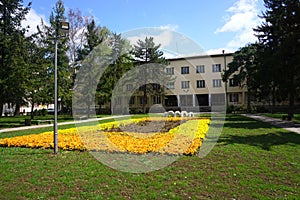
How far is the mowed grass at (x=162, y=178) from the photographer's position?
16.1 ft

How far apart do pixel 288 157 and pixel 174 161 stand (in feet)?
11.8

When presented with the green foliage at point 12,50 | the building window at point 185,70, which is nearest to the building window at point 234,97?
the building window at point 185,70

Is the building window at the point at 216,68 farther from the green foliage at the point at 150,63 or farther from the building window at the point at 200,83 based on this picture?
the green foliage at the point at 150,63

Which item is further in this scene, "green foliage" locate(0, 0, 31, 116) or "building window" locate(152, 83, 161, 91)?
"building window" locate(152, 83, 161, 91)

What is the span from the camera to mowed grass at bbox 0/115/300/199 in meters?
4.90

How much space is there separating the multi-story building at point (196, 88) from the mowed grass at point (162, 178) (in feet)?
136

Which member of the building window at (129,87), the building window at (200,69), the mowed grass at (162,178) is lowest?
the mowed grass at (162,178)

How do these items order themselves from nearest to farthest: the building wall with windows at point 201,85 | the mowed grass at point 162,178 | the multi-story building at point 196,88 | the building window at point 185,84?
1. the mowed grass at point 162,178
2. the multi-story building at point 196,88
3. the building wall with windows at point 201,85
4. the building window at point 185,84

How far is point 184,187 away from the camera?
5207 mm

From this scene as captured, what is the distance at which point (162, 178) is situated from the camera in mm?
5824

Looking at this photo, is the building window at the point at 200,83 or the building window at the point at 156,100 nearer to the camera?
the building window at the point at 156,100

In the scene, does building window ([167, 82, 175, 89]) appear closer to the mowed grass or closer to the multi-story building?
the multi-story building

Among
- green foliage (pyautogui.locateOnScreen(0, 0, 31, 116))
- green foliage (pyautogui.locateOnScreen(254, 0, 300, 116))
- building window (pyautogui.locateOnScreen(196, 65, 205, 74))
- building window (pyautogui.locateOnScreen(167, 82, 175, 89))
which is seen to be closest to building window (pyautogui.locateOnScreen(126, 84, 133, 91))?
building window (pyautogui.locateOnScreen(167, 82, 175, 89))

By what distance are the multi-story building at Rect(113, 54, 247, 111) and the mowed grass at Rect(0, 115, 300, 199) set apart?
136 feet
